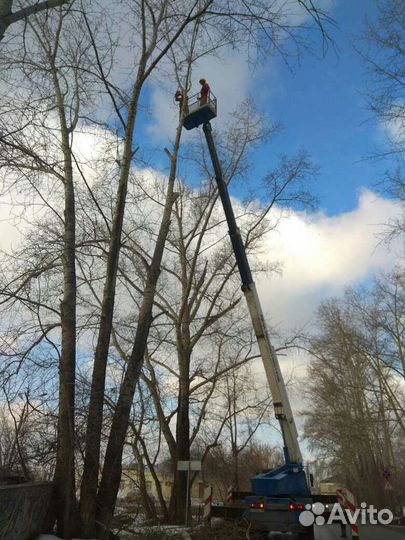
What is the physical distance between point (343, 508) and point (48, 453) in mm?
7245

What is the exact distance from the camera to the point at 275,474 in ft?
41.2

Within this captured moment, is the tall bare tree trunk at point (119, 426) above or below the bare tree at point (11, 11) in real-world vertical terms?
below

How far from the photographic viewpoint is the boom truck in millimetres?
11453

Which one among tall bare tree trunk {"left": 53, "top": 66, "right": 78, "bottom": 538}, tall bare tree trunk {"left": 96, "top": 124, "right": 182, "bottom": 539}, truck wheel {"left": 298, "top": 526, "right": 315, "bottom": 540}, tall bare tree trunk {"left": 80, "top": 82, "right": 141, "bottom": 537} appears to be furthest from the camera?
truck wheel {"left": 298, "top": 526, "right": 315, "bottom": 540}

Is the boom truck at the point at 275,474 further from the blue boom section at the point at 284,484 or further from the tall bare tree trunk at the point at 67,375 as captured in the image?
the tall bare tree trunk at the point at 67,375

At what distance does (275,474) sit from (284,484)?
2.34 feet

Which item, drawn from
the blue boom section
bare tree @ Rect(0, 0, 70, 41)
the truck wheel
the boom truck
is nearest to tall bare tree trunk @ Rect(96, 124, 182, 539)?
the boom truck

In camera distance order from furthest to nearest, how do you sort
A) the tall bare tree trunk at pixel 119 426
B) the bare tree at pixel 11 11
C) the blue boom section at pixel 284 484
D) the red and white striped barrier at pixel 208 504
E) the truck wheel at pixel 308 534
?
the red and white striped barrier at pixel 208 504 < the blue boom section at pixel 284 484 < the truck wheel at pixel 308 534 < the tall bare tree trunk at pixel 119 426 < the bare tree at pixel 11 11

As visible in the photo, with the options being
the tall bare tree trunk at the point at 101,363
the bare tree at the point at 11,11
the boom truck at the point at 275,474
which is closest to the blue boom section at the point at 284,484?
the boom truck at the point at 275,474

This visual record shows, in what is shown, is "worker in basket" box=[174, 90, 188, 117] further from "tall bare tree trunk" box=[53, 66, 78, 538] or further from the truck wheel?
the truck wheel

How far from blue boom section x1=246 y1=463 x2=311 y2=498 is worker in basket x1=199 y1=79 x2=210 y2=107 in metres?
11.1

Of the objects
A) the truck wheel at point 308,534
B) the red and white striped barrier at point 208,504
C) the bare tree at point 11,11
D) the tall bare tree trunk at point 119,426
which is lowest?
the truck wheel at point 308,534

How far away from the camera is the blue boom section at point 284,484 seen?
11.8 metres

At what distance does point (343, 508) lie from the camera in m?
12.5
